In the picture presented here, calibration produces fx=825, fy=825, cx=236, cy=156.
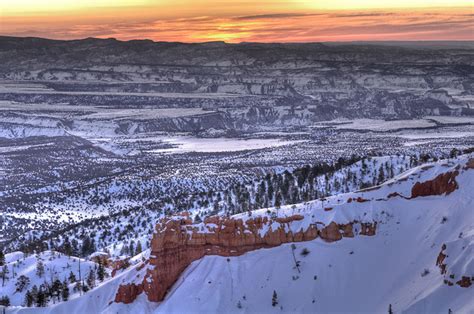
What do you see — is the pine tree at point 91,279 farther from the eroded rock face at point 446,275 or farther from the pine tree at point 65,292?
the eroded rock face at point 446,275

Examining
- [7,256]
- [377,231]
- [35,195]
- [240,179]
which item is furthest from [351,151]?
[377,231]

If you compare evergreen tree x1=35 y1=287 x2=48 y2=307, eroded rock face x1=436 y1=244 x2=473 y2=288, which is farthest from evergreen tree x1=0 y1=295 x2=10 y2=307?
eroded rock face x1=436 y1=244 x2=473 y2=288

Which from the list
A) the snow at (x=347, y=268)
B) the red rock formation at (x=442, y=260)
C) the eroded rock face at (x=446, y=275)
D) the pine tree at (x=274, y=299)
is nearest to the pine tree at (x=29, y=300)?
the snow at (x=347, y=268)

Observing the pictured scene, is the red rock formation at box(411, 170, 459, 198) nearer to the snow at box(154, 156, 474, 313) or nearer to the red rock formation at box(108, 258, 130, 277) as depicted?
the snow at box(154, 156, 474, 313)

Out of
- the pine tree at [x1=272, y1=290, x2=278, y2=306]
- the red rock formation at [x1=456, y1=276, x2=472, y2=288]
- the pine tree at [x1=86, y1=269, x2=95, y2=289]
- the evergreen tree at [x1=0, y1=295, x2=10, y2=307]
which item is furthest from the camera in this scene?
the evergreen tree at [x1=0, y1=295, x2=10, y2=307]

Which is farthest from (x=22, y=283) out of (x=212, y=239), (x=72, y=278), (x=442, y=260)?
(x=442, y=260)
